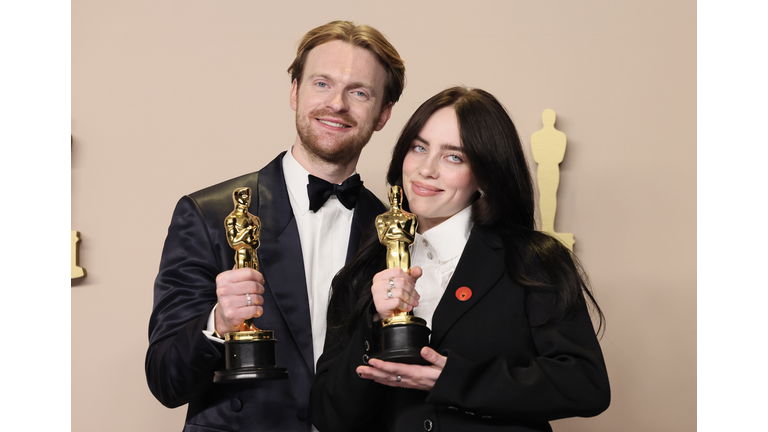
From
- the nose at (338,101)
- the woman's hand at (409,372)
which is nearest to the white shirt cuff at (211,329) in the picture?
the woman's hand at (409,372)

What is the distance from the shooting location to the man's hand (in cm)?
215

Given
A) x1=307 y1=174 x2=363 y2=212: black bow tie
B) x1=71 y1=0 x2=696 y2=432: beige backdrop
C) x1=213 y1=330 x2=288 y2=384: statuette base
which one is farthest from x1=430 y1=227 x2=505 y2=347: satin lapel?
x1=71 y1=0 x2=696 y2=432: beige backdrop

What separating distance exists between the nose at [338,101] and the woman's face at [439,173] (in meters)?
0.59

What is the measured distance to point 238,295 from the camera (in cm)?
216

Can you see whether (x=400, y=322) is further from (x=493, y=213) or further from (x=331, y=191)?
(x=331, y=191)

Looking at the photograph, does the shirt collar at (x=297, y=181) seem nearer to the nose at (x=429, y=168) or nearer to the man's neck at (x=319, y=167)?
the man's neck at (x=319, y=167)

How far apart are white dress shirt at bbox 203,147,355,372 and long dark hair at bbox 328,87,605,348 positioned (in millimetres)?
199

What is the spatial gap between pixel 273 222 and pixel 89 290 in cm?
211

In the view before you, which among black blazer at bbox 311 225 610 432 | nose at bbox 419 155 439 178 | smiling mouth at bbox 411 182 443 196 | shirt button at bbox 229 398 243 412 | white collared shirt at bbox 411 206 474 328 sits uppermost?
nose at bbox 419 155 439 178

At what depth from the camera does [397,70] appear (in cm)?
324

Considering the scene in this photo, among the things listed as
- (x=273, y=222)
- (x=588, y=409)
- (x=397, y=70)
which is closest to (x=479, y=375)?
(x=588, y=409)

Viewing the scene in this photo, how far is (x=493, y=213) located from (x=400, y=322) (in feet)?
2.13

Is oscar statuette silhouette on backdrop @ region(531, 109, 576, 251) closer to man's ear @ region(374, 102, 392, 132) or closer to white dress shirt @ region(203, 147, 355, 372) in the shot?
man's ear @ region(374, 102, 392, 132)

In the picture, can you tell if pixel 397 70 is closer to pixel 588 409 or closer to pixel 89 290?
pixel 588 409
